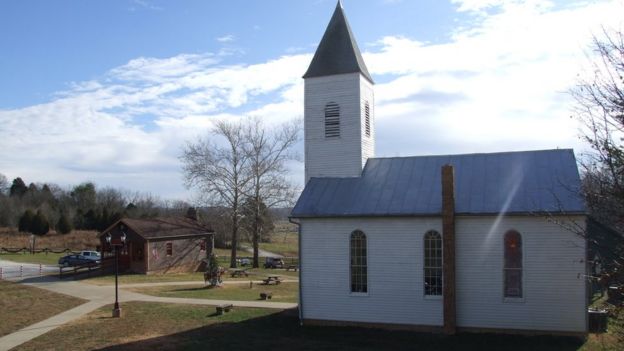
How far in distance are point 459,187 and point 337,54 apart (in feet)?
26.5

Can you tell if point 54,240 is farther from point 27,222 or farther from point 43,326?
point 43,326

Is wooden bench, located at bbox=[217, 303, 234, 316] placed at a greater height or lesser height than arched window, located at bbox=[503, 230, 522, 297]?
lesser

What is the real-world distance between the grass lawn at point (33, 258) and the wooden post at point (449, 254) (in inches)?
1690

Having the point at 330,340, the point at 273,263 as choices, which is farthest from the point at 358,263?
the point at 273,263

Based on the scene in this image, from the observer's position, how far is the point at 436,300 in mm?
20453

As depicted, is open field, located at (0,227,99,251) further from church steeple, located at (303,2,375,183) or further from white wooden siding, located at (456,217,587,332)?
white wooden siding, located at (456,217,587,332)

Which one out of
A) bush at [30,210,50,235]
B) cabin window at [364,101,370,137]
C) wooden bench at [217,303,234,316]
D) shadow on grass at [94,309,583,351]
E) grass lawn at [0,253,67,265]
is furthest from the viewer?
bush at [30,210,50,235]

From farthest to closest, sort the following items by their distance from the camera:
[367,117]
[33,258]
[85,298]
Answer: [33,258] < [85,298] < [367,117]

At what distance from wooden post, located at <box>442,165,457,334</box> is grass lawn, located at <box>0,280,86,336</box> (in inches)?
640

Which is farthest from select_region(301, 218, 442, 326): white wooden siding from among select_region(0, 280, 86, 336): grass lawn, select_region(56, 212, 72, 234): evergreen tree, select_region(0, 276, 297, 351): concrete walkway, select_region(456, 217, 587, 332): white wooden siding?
select_region(56, 212, 72, 234): evergreen tree

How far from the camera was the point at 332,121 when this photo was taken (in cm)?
2458

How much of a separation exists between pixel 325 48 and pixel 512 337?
14.1 metres

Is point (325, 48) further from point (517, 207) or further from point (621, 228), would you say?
point (621, 228)

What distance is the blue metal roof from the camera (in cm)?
2011
